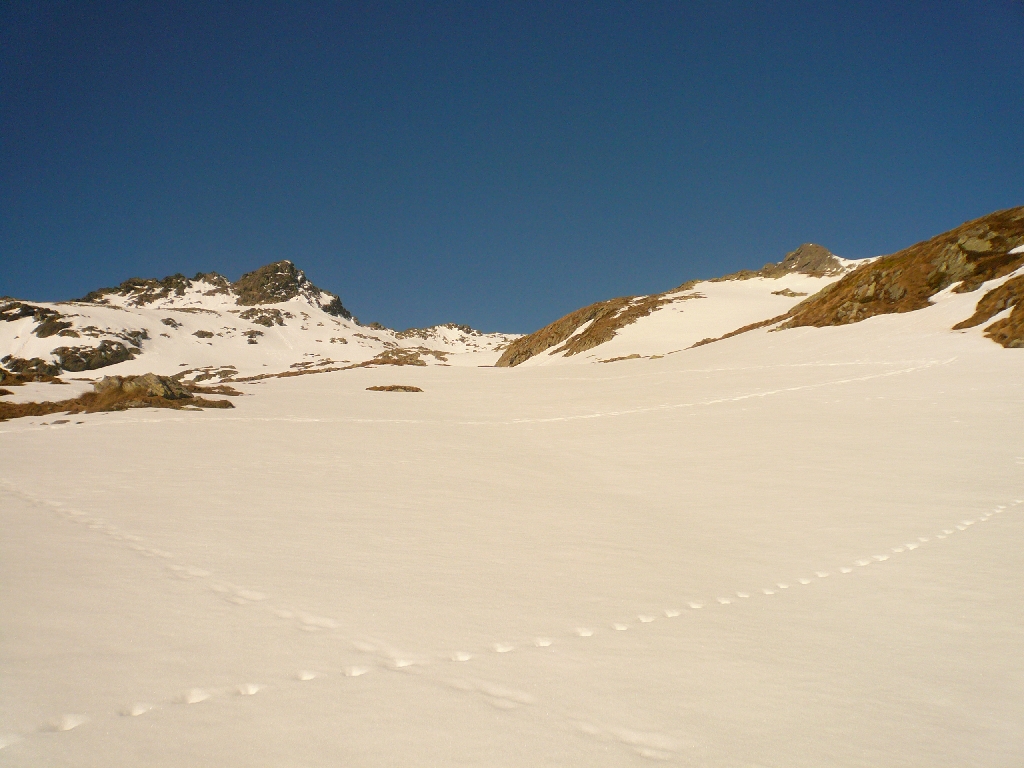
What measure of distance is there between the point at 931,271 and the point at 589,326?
Result: 1279 inches

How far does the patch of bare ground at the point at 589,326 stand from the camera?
2142 inches

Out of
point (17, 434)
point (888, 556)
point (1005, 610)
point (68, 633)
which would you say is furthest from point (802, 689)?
point (17, 434)

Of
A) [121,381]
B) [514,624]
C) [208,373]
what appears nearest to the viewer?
[514,624]

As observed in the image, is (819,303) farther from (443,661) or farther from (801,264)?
(801,264)

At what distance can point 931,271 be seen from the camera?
31.8 m

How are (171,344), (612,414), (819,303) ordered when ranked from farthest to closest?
(171,344)
(819,303)
(612,414)

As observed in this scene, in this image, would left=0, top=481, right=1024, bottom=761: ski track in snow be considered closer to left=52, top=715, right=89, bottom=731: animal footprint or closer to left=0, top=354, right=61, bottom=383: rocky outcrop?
left=52, top=715, right=89, bottom=731: animal footprint

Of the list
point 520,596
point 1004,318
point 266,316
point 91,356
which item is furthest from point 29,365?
point 1004,318

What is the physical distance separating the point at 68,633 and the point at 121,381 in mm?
17374

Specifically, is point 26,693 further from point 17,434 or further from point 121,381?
point 121,381

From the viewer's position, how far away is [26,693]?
3016 mm

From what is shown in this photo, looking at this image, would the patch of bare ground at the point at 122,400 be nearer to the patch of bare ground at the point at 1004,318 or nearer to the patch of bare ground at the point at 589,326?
→ the patch of bare ground at the point at 1004,318

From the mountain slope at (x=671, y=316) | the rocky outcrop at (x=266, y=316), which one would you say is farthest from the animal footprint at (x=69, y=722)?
the rocky outcrop at (x=266, y=316)

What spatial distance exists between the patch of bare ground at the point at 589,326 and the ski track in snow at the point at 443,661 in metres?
47.0
